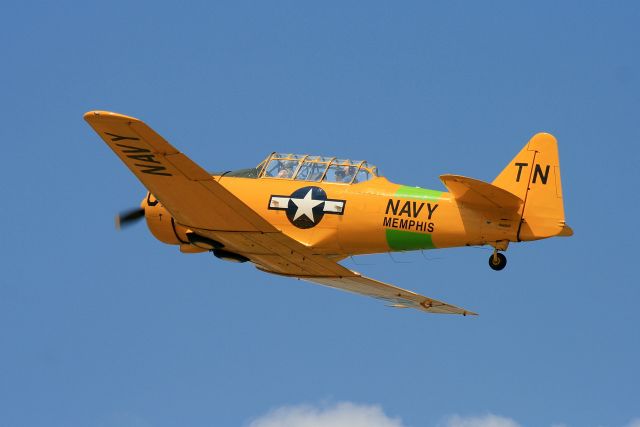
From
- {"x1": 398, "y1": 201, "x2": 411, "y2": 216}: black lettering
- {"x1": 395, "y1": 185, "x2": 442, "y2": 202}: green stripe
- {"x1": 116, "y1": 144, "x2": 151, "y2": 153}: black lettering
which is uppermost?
{"x1": 395, "y1": 185, "x2": 442, "y2": 202}: green stripe

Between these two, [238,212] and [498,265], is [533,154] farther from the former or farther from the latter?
[238,212]

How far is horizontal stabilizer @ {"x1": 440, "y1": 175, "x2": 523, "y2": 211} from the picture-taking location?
83.8 ft

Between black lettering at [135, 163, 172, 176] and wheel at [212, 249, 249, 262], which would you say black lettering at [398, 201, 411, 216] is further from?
black lettering at [135, 163, 172, 176]

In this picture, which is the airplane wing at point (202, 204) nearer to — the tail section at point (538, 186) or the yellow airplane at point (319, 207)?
the yellow airplane at point (319, 207)

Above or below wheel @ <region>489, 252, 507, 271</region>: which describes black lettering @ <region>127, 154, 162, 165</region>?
above

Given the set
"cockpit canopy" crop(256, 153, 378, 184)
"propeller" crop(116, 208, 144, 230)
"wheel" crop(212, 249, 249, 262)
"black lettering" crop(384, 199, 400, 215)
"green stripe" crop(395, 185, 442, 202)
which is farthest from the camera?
"propeller" crop(116, 208, 144, 230)

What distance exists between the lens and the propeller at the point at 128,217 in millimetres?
28938

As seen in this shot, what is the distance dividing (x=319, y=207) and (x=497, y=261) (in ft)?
10.7

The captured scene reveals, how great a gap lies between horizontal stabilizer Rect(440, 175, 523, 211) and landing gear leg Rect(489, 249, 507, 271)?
780 mm

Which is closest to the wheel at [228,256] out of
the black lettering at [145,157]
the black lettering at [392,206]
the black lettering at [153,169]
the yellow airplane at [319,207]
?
the yellow airplane at [319,207]

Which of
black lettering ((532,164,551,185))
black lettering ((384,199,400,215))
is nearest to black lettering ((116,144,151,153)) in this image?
black lettering ((384,199,400,215))

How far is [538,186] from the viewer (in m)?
26.0

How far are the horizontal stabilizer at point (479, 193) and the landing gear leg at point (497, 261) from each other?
780 mm

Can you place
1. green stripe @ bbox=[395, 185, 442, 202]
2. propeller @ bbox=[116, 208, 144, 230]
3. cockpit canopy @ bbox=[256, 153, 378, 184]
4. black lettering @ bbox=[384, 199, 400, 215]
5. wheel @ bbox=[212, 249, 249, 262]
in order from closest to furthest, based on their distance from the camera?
1. green stripe @ bbox=[395, 185, 442, 202]
2. black lettering @ bbox=[384, 199, 400, 215]
3. cockpit canopy @ bbox=[256, 153, 378, 184]
4. wheel @ bbox=[212, 249, 249, 262]
5. propeller @ bbox=[116, 208, 144, 230]
